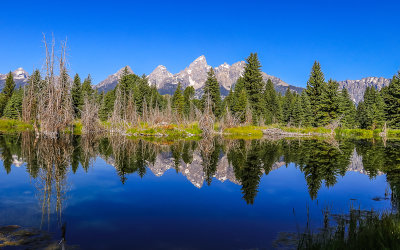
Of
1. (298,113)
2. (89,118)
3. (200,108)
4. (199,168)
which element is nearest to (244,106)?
(200,108)

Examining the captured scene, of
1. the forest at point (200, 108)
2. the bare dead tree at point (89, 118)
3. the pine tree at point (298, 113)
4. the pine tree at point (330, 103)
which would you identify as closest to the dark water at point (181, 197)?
the forest at point (200, 108)

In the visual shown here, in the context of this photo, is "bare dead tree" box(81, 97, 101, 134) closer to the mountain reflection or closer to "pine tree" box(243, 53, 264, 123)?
the mountain reflection

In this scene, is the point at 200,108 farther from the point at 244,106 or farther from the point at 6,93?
the point at 6,93

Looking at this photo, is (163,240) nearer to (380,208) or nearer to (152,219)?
(152,219)

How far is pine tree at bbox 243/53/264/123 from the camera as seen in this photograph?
6769 centimetres

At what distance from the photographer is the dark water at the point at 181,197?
637 cm

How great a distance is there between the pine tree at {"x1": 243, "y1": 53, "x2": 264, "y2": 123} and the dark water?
50.4 metres

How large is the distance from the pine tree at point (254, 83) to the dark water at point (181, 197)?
165ft

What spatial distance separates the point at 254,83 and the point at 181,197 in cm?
6178

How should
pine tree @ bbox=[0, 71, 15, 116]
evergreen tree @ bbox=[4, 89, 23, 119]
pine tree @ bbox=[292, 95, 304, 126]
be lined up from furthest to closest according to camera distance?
pine tree @ bbox=[0, 71, 15, 116], pine tree @ bbox=[292, 95, 304, 126], evergreen tree @ bbox=[4, 89, 23, 119]

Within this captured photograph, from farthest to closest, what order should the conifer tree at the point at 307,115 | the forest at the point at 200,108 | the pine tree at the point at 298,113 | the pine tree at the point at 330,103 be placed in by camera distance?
1. the pine tree at the point at 298,113
2. the conifer tree at the point at 307,115
3. the pine tree at the point at 330,103
4. the forest at the point at 200,108

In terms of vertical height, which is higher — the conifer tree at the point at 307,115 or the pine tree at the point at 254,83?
the pine tree at the point at 254,83

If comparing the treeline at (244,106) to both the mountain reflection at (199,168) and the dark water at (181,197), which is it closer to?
the mountain reflection at (199,168)

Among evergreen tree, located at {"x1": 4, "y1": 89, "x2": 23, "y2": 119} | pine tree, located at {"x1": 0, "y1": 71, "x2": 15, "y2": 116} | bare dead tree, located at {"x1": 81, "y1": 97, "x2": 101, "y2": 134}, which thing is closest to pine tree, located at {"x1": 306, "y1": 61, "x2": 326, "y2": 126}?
bare dead tree, located at {"x1": 81, "y1": 97, "x2": 101, "y2": 134}
